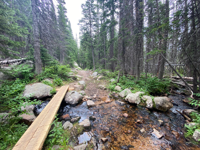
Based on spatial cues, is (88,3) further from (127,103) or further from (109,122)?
(109,122)

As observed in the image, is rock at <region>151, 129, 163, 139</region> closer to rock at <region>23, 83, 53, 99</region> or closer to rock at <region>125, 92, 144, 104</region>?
rock at <region>125, 92, 144, 104</region>

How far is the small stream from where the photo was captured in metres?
2.83

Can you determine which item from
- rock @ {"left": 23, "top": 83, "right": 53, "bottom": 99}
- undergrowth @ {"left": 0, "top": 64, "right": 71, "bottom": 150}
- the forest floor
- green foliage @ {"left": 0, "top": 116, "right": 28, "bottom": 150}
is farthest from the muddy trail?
rock @ {"left": 23, "top": 83, "right": 53, "bottom": 99}

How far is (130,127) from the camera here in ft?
12.0

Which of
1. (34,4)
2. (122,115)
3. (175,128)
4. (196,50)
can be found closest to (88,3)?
(34,4)

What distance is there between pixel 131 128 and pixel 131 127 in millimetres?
63

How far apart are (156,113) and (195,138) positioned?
5.81ft

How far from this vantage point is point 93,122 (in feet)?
13.0

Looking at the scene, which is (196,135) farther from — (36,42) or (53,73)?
(36,42)

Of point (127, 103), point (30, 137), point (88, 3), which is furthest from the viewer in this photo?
point (88, 3)

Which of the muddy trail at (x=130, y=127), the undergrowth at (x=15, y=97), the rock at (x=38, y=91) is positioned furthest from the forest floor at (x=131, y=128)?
the rock at (x=38, y=91)

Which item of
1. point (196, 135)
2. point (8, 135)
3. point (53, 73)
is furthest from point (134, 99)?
point (53, 73)

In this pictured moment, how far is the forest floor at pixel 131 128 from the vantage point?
2836 mm

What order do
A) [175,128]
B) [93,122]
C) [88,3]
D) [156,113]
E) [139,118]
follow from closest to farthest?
[175,128]
[93,122]
[139,118]
[156,113]
[88,3]
